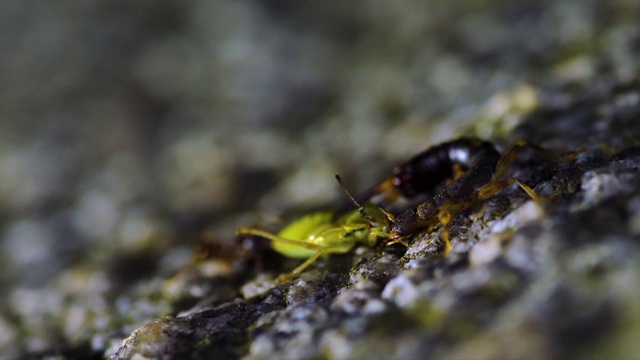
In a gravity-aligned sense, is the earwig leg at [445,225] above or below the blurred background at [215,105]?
below

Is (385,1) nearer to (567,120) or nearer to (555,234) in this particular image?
(567,120)

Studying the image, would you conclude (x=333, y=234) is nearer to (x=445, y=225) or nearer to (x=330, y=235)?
(x=330, y=235)

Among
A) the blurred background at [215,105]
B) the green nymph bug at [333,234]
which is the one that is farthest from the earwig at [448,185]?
the blurred background at [215,105]

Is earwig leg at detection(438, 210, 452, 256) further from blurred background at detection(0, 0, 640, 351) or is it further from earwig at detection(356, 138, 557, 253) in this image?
blurred background at detection(0, 0, 640, 351)

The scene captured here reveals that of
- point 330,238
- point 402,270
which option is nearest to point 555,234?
point 402,270

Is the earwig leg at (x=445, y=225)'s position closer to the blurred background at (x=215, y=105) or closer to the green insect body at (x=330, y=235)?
the green insect body at (x=330, y=235)

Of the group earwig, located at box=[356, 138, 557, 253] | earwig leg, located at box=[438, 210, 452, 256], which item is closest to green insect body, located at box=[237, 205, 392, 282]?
earwig, located at box=[356, 138, 557, 253]
